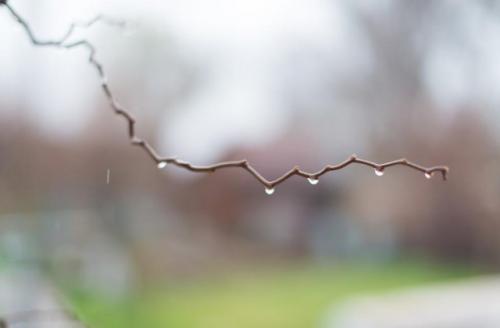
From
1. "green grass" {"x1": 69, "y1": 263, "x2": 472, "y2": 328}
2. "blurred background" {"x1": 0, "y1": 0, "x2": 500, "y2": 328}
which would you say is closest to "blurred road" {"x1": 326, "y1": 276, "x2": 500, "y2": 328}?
"blurred background" {"x1": 0, "y1": 0, "x2": 500, "y2": 328}

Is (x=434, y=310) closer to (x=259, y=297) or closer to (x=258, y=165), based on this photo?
(x=258, y=165)

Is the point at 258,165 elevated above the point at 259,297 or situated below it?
above

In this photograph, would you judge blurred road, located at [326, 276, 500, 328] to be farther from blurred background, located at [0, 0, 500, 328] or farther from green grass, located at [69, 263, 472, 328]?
green grass, located at [69, 263, 472, 328]

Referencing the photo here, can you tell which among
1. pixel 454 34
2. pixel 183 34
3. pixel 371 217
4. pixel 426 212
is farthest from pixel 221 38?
pixel 371 217

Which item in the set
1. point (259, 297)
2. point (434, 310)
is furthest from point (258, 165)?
point (259, 297)

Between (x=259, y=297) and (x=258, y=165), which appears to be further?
(x=259, y=297)
